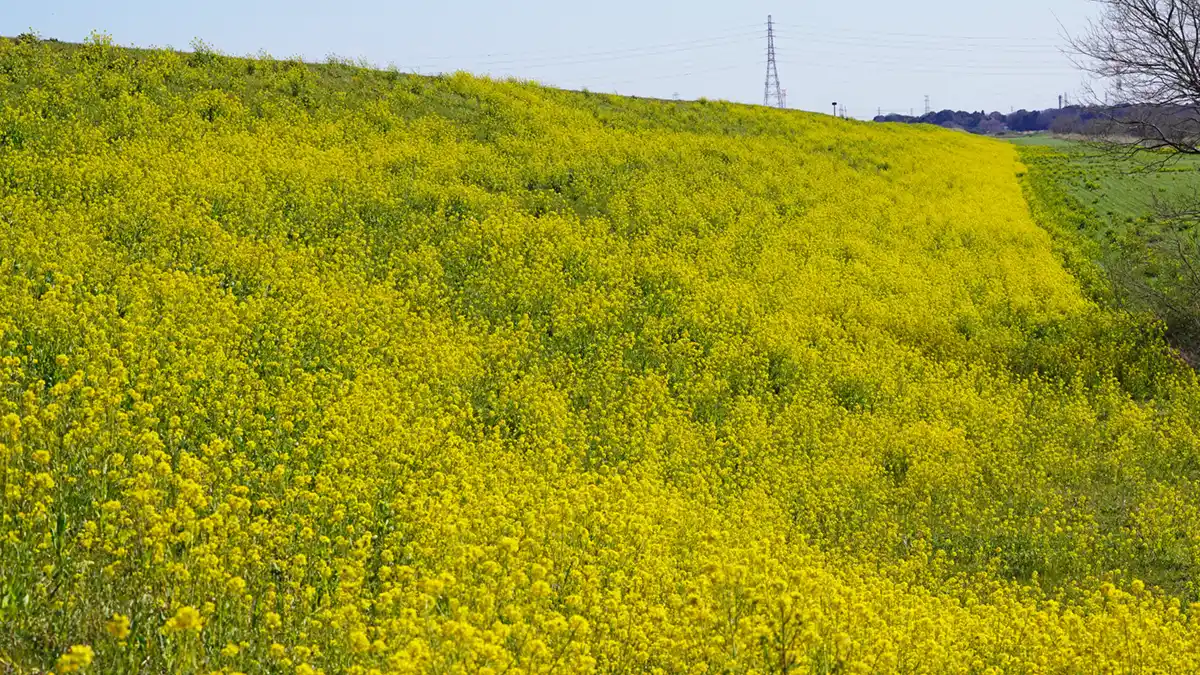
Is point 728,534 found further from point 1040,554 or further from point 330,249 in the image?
point 330,249

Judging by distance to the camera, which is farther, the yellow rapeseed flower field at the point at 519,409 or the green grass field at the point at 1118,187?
the green grass field at the point at 1118,187

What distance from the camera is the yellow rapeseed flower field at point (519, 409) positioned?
4.98 meters

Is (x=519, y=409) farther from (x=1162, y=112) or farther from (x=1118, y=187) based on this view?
(x=1118, y=187)

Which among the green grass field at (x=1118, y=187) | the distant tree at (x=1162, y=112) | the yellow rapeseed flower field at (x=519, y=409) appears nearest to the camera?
the yellow rapeseed flower field at (x=519, y=409)

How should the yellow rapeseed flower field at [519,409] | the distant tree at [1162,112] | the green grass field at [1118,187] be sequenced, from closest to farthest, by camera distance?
1. the yellow rapeseed flower field at [519,409]
2. the distant tree at [1162,112]
3. the green grass field at [1118,187]

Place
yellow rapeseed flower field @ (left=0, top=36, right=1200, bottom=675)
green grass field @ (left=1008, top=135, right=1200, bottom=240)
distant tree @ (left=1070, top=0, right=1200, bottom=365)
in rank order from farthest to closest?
green grass field @ (left=1008, top=135, right=1200, bottom=240), distant tree @ (left=1070, top=0, right=1200, bottom=365), yellow rapeseed flower field @ (left=0, top=36, right=1200, bottom=675)

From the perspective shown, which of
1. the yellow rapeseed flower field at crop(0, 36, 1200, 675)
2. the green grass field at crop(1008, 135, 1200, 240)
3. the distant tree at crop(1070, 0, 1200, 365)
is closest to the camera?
the yellow rapeseed flower field at crop(0, 36, 1200, 675)

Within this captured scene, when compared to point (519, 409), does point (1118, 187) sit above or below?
above

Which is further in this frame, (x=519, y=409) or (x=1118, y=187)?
(x=1118, y=187)

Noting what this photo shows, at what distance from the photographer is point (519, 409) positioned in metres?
10.2

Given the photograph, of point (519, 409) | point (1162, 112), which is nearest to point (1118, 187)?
point (1162, 112)

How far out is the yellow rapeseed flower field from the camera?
4977mm

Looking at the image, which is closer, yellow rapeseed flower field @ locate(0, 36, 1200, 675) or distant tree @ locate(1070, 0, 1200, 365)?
yellow rapeseed flower field @ locate(0, 36, 1200, 675)

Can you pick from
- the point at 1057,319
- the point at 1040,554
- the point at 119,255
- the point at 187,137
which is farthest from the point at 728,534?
the point at 187,137
